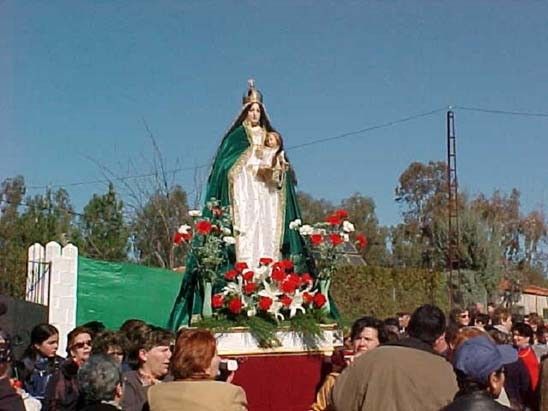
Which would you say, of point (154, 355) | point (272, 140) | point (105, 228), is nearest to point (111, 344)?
point (154, 355)

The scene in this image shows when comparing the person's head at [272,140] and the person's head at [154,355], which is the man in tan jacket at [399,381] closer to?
the person's head at [154,355]

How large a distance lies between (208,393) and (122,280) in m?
9.38

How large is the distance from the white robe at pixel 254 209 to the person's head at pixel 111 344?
3.77m

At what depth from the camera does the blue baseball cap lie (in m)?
3.41

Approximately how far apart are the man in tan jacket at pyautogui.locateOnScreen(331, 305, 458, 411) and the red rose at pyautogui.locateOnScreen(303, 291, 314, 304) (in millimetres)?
4037

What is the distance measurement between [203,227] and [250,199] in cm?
117

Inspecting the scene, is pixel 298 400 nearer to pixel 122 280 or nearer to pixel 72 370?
pixel 72 370

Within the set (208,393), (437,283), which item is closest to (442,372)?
(208,393)

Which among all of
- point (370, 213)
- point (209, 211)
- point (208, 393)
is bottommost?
point (208, 393)

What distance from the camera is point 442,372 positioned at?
4223 mm

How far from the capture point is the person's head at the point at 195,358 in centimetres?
391

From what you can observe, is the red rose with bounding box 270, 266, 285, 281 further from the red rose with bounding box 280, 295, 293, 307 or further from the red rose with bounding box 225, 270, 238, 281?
the red rose with bounding box 225, 270, 238, 281

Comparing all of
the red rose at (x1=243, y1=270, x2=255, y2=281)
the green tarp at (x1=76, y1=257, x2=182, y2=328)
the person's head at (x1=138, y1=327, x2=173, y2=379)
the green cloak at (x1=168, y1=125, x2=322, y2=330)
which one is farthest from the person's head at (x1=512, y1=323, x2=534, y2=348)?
the green tarp at (x1=76, y1=257, x2=182, y2=328)

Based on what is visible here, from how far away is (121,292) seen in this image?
1290 cm
